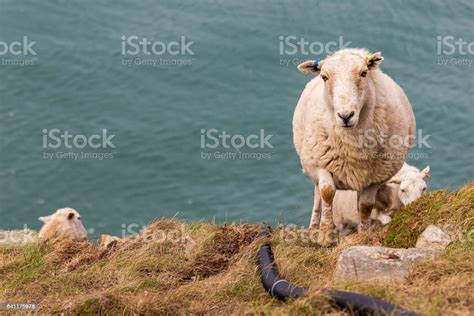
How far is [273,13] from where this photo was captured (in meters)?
59.0

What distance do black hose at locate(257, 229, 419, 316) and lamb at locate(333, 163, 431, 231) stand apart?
225 inches

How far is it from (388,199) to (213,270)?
575 cm

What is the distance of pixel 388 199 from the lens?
48.2 feet

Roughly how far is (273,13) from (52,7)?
1628 cm

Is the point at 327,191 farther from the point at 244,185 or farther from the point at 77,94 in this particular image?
the point at 77,94

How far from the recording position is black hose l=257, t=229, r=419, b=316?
6.69 m
